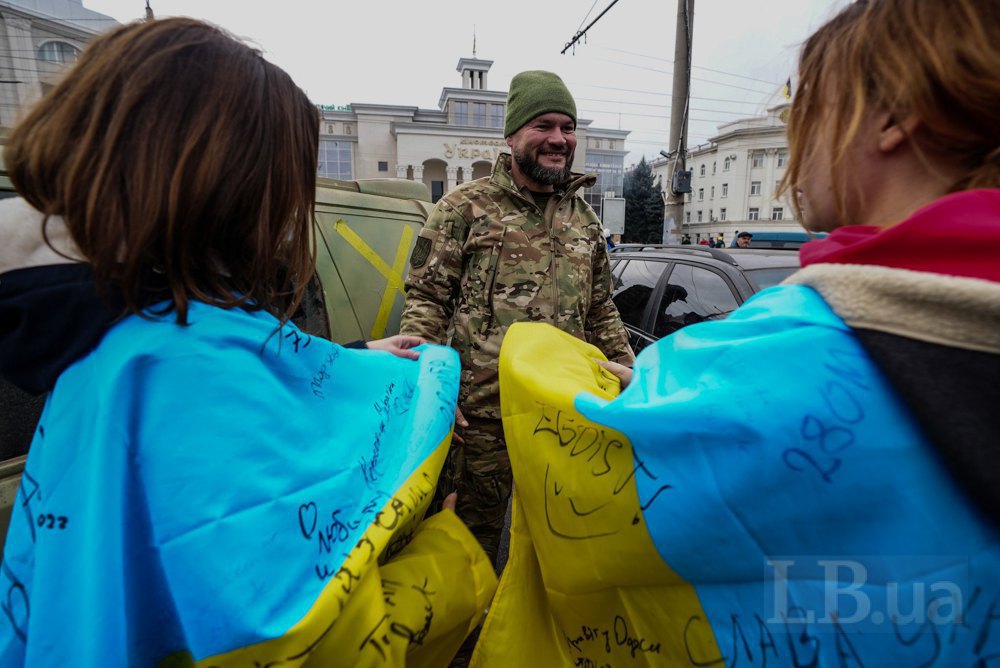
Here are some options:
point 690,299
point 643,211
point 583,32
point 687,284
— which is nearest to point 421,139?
point 643,211

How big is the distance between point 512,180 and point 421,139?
1712 inches

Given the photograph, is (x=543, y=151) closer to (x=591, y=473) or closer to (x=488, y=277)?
(x=488, y=277)

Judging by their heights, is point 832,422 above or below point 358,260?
below

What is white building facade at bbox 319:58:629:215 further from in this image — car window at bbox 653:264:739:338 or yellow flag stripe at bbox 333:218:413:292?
yellow flag stripe at bbox 333:218:413:292

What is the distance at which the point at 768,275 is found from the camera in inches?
147

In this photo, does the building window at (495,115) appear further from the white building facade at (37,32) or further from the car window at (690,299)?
the car window at (690,299)

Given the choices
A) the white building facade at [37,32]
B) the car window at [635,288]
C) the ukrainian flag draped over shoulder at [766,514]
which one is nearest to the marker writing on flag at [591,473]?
the ukrainian flag draped over shoulder at [766,514]

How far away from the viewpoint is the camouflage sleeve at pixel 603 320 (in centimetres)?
268

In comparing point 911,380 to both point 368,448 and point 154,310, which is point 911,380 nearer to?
point 368,448

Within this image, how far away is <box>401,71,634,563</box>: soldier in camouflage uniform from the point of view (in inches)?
94.9

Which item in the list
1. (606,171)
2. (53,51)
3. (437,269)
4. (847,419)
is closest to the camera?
(847,419)

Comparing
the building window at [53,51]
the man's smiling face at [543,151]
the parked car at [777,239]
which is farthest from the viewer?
the building window at [53,51]

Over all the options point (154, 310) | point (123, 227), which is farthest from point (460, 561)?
point (123, 227)

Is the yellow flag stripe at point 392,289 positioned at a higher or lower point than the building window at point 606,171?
lower
